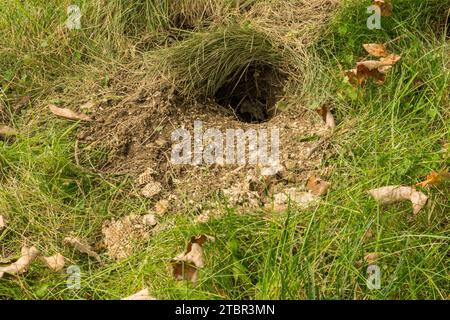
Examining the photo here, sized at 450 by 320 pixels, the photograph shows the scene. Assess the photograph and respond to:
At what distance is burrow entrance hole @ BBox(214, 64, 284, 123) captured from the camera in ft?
10.8

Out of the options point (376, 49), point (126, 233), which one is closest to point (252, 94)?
point (376, 49)

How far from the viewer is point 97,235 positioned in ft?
8.59

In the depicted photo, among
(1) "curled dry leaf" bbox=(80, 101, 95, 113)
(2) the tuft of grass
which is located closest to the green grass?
(2) the tuft of grass

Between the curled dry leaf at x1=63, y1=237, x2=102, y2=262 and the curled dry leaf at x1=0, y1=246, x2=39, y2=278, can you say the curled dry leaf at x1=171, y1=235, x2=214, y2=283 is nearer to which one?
the curled dry leaf at x1=63, y1=237, x2=102, y2=262

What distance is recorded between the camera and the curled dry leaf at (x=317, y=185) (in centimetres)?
255

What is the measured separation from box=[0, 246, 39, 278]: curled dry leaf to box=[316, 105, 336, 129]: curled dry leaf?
1.27 metres

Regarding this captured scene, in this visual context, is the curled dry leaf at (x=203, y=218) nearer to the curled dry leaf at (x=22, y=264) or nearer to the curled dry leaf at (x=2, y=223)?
the curled dry leaf at (x=22, y=264)

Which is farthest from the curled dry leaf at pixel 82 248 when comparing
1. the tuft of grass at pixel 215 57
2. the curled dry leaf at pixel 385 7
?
the curled dry leaf at pixel 385 7

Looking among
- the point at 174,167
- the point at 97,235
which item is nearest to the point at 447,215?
the point at 174,167

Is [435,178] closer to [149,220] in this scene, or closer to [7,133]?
[149,220]

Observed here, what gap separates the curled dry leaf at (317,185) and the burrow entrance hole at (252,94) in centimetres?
71

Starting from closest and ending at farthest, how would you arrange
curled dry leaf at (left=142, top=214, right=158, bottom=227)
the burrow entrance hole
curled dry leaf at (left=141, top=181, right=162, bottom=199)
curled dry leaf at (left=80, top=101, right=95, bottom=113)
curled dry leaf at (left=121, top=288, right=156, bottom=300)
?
1. curled dry leaf at (left=121, top=288, right=156, bottom=300)
2. curled dry leaf at (left=142, top=214, right=158, bottom=227)
3. curled dry leaf at (left=141, top=181, right=162, bottom=199)
4. curled dry leaf at (left=80, top=101, right=95, bottom=113)
5. the burrow entrance hole

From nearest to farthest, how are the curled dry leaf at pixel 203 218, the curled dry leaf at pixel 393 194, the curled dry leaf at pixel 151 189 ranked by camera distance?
1. the curled dry leaf at pixel 393 194
2. the curled dry leaf at pixel 203 218
3. the curled dry leaf at pixel 151 189

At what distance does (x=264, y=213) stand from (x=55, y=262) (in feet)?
2.51
